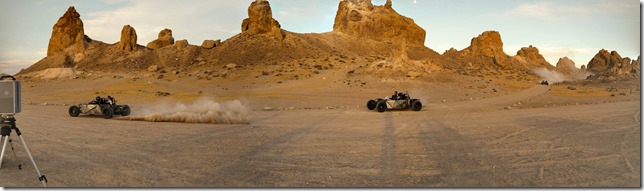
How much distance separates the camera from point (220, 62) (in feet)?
184

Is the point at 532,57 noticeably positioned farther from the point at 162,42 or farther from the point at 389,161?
the point at 389,161

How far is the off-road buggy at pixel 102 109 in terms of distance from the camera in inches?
766

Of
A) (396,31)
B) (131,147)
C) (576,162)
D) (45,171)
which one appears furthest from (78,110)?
(396,31)

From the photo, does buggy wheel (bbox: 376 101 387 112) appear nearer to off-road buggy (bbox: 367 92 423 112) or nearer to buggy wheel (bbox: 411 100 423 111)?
off-road buggy (bbox: 367 92 423 112)

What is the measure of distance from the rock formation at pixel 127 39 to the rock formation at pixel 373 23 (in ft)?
141

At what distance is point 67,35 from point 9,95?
68874 millimetres

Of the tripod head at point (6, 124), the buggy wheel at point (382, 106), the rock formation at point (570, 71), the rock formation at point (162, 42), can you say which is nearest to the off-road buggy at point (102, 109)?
the buggy wheel at point (382, 106)

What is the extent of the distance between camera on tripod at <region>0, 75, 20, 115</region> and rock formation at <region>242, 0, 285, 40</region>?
2297 inches

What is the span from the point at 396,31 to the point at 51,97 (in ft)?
277

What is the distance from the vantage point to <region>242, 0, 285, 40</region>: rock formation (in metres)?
65.3

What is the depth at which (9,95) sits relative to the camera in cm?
733

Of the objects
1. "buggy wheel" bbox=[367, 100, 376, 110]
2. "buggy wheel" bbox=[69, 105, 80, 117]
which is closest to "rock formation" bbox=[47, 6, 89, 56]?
"buggy wheel" bbox=[69, 105, 80, 117]

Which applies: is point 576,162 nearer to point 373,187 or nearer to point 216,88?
point 373,187

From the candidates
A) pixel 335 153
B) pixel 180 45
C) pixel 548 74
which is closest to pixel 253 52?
pixel 180 45
